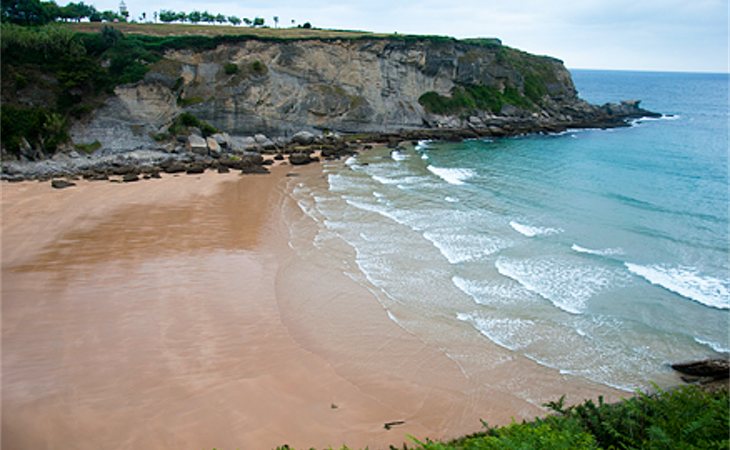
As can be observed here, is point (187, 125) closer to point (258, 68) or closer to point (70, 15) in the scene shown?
point (258, 68)

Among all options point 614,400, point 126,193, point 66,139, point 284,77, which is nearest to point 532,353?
point 614,400

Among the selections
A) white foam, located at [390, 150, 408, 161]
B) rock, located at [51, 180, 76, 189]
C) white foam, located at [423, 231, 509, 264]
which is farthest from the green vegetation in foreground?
white foam, located at [390, 150, 408, 161]

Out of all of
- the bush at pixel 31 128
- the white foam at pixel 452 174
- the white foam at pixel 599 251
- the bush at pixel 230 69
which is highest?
the bush at pixel 230 69

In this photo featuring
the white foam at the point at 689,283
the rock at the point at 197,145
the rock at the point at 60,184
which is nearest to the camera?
the white foam at the point at 689,283

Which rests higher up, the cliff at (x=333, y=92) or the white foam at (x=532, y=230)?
the cliff at (x=333, y=92)

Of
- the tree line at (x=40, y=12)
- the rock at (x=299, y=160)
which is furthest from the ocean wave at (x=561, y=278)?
the tree line at (x=40, y=12)

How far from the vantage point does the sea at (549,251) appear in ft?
46.4

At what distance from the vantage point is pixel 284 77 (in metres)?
48.6

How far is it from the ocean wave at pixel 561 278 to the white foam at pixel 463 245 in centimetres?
116

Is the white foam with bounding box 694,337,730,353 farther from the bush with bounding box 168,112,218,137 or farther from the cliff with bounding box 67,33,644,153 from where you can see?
the cliff with bounding box 67,33,644,153

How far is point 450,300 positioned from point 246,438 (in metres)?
8.19

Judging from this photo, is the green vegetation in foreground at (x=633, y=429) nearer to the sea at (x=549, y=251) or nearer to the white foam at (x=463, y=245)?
the sea at (x=549, y=251)

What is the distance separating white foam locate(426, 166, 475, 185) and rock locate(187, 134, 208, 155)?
56.9ft

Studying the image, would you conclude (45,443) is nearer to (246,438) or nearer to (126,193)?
(246,438)
